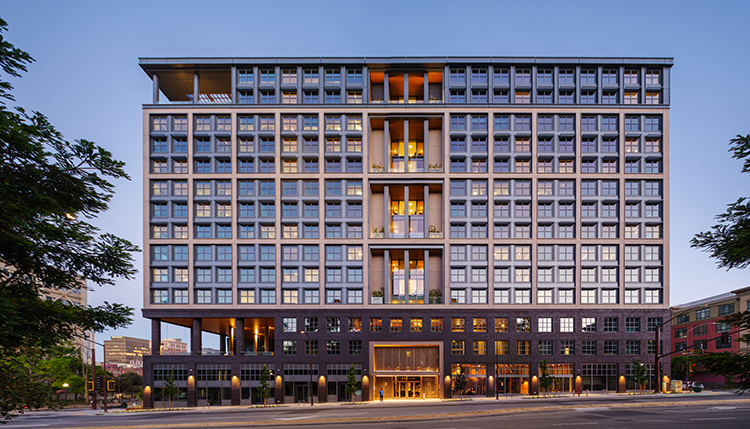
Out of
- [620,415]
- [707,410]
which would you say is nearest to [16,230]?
[620,415]

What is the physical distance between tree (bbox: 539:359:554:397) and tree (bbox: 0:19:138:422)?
64.2 metres

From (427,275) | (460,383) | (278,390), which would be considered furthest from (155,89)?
(460,383)

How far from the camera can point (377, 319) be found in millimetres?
69188

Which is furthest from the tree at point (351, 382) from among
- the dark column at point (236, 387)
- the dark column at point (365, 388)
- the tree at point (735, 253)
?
the tree at point (735, 253)

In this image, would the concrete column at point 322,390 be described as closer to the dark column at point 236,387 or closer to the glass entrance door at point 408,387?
the glass entrance door at point 408,387

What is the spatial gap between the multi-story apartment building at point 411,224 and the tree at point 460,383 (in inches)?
49.0

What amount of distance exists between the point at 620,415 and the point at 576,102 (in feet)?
173

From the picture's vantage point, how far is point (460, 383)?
66375mm

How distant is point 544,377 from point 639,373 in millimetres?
15248

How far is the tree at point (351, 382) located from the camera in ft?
206

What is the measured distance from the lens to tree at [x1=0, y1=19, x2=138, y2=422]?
477 inches

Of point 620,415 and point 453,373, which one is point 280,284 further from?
point 620,415

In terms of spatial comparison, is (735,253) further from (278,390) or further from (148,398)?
(148,398)

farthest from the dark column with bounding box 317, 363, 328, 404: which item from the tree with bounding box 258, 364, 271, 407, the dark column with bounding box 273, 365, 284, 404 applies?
the tree with bounding box 258, 364, 271, 407
